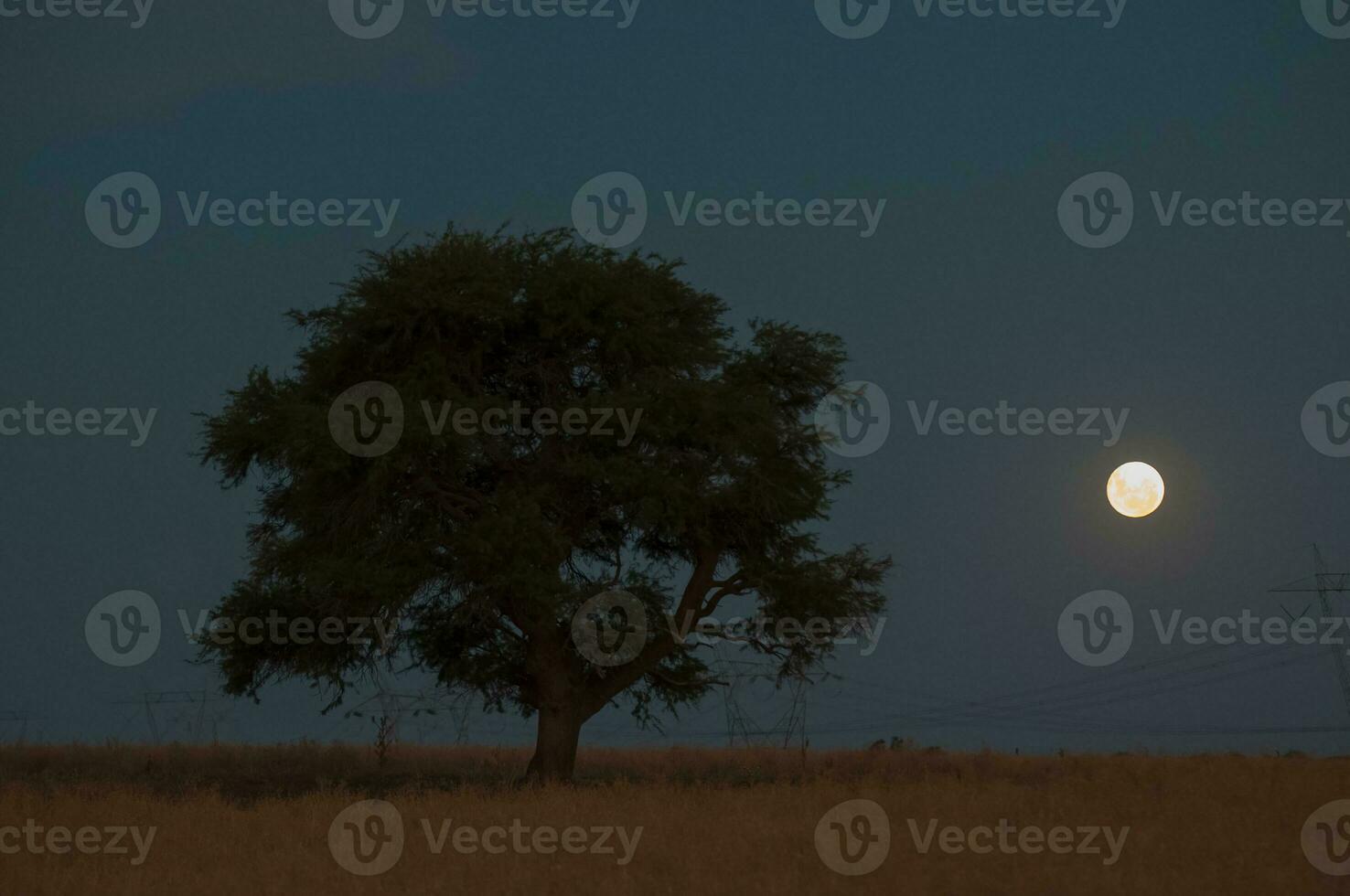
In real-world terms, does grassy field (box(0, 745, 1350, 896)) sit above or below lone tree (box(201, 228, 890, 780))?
below

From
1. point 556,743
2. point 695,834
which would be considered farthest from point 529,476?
point 695,834

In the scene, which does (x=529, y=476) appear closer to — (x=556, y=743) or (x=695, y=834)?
(x=556, y=743)

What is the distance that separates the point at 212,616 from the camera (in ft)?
104

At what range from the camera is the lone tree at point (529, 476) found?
2855 cm

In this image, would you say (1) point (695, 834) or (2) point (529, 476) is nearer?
(1) point (695, 834)

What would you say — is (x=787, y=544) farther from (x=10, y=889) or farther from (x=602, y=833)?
(x=10, y=889)

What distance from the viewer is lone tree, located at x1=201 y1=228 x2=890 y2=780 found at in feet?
93.7

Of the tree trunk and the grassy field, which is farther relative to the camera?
the tree trunk

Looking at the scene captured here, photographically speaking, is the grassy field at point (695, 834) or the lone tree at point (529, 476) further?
the lone tree at point (529, 476)

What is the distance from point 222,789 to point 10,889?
14191 millimetres

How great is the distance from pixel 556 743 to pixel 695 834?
11017 mm

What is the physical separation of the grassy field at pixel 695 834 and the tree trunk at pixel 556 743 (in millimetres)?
1179

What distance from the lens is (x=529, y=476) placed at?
30.1 m

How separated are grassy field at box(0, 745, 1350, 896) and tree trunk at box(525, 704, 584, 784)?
118 centimetres
